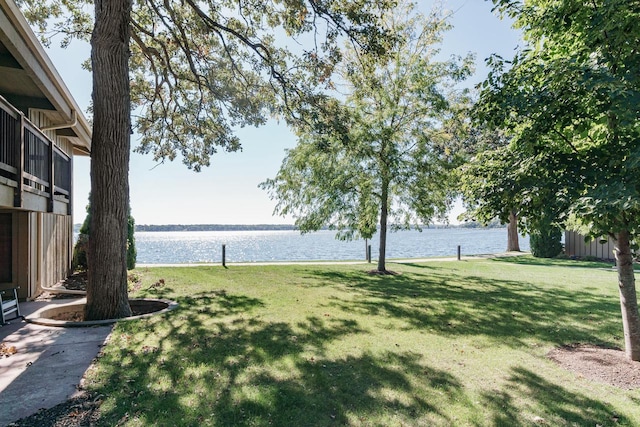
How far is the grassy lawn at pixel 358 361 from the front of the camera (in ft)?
11.0

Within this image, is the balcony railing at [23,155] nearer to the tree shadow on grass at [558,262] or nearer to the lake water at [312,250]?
the lake water at [312,250]

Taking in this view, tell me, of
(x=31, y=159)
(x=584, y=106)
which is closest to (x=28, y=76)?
(x=31, y=159)

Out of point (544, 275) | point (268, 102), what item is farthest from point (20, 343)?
point (544, 275)

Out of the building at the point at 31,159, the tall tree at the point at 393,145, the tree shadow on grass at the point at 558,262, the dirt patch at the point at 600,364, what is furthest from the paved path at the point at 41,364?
the tree shadow on grass at the point at 558,262

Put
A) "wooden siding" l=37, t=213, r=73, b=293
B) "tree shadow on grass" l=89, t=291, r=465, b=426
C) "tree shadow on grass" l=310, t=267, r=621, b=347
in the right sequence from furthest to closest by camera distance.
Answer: "wooden siding" l=37, t=213, r=73, b=293 < "tree shadow on grass" l=310, t=267, r=621, b=347 < "tree shadow on grass" l=89, t=291, r=465, b=426

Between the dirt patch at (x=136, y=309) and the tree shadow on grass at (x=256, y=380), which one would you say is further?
the dirt patch at (x=136, y=309)

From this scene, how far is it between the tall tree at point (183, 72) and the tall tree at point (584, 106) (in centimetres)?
481

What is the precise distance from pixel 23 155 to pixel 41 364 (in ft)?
11.8

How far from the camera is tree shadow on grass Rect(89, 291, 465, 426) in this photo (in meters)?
3.28

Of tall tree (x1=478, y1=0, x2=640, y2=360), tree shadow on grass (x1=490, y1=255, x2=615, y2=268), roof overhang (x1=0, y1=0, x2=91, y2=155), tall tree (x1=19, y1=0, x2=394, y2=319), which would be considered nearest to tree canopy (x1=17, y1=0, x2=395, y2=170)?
tall tree (x1=19, y1=0, x2=394, y2=319)

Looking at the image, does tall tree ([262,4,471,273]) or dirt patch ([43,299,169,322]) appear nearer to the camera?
dirt patch ([43,299,169,322])

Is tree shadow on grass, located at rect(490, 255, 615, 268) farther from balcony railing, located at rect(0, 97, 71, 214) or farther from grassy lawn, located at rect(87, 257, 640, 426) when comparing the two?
balcony railing, located at rect(0, 97, 71, 214)

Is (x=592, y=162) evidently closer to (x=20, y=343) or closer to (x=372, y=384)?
(x=372, y=384)

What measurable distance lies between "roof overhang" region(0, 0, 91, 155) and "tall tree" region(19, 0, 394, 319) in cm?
92
